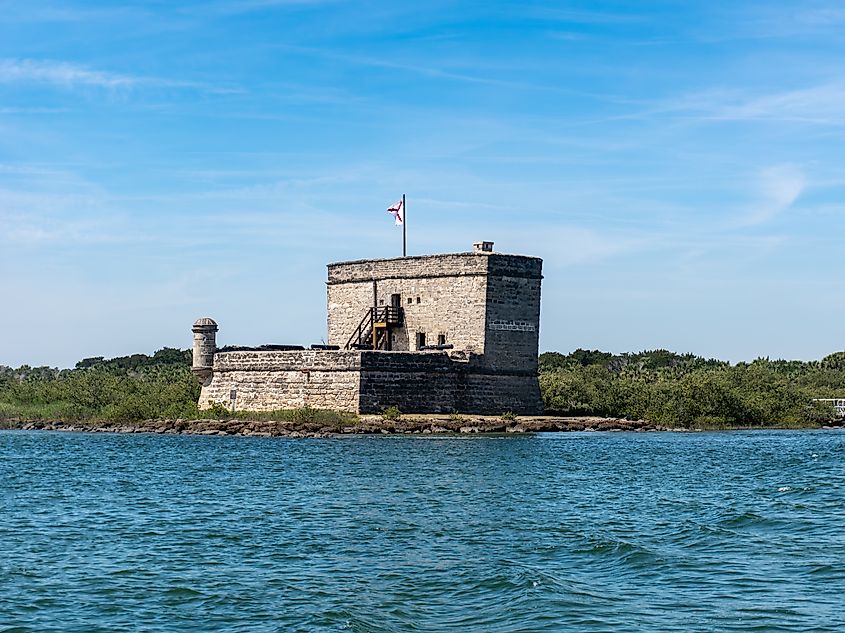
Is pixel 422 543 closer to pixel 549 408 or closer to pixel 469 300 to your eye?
pixel 469 300

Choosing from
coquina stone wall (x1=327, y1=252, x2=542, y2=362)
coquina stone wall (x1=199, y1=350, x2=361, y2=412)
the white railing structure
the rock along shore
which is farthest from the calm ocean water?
the white railing structure

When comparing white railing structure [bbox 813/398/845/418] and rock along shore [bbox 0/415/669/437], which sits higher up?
white railing structure [bbox 813/398/845/418]

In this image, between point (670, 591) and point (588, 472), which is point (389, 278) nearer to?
point (588, 472)

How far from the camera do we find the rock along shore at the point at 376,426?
3906 centimetres

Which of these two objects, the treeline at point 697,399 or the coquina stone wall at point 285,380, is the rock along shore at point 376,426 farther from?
the treeline at point 697,399

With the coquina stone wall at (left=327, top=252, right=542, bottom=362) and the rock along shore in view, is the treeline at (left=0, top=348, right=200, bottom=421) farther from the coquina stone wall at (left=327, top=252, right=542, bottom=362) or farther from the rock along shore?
the coquina stone wall at (left=327, top=252, right=542, bottom=362)

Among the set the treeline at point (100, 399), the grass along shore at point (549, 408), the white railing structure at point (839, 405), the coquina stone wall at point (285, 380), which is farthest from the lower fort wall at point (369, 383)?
the white railing structure at point (839, 405)

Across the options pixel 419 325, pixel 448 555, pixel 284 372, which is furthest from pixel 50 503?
pixel 419 325

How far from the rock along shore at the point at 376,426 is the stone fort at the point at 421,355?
1.00 meters

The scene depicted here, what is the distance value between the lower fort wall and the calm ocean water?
28.1ft

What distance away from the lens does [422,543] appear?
1758cm

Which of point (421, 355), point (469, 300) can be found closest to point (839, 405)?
point (469, 300)

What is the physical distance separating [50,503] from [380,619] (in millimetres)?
11757

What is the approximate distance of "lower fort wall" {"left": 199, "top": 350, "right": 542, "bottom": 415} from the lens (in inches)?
1602
